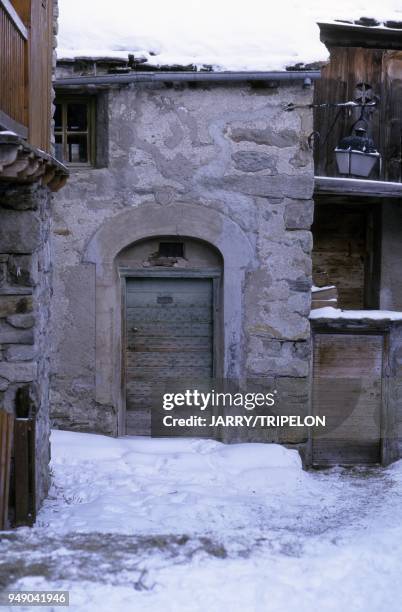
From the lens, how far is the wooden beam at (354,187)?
310 inches

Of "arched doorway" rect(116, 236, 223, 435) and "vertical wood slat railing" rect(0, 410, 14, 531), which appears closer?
"vertical wood slat railing" rect(0, 410, 14, 531)

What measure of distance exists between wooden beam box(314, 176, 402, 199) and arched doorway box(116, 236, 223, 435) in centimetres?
140

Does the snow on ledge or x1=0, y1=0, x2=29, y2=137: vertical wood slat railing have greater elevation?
x1=0, y1=0, x2=29, y2=137: vertical wood slat railing

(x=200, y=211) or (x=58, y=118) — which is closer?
(x=200, y=211)

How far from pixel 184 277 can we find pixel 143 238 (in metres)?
0.63

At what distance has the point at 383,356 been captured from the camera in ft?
26.1

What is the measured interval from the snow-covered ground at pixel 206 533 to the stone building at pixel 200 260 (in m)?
0.65

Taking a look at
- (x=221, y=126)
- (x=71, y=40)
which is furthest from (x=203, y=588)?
(x=71, y=40)

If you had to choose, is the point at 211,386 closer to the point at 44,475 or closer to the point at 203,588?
the point at 44,475

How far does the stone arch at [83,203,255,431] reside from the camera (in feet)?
24.5

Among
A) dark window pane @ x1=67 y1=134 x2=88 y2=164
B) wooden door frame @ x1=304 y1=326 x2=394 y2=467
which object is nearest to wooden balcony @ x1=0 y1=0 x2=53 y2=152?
dark window pane @ x1=67 y1=134 x2=88 y2=164

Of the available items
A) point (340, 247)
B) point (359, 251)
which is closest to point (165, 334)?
point (340, 247)

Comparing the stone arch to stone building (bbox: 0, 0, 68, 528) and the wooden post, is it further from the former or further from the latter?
the wooden post

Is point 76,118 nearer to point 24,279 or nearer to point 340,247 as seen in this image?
point 24,279
